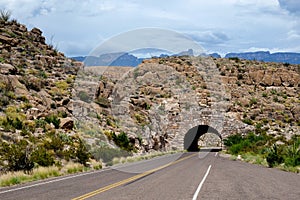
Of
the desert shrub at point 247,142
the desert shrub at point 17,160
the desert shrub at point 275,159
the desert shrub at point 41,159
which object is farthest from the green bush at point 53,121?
the desert shrub at point 247,142

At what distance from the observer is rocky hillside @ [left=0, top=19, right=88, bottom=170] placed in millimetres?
21562

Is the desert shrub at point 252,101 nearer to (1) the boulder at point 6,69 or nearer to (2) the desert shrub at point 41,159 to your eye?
(1) the boulder at point 6,69

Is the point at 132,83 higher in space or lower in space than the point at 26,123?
higher

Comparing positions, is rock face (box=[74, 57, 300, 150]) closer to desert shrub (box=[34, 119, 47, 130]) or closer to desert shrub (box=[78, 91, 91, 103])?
desert shrub (box=[78, 91, 91, 103])

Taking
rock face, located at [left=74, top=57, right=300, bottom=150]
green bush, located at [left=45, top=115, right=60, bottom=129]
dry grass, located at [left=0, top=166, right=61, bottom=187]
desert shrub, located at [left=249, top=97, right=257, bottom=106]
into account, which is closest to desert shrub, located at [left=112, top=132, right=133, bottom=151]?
rock face, located at [left=74, top=57, right=300, bottom=150]

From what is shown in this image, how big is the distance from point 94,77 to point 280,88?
34289 mm

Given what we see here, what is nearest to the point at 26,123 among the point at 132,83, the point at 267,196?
the point at 267,196

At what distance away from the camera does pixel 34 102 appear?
34.5 meters

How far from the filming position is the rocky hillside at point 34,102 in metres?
21.6

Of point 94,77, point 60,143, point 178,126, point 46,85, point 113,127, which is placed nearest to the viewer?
point 60,143

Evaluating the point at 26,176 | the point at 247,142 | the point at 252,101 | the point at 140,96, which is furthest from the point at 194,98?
the point at 26,176

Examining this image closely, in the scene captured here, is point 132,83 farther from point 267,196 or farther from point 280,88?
point 267,196

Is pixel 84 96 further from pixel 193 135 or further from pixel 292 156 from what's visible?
pixel 193 135

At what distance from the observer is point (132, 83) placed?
2717 inches
